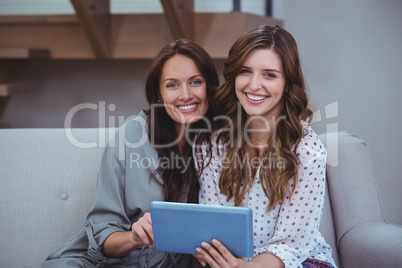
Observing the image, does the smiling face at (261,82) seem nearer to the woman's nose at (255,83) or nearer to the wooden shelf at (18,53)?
the woman's nose at (255,83)

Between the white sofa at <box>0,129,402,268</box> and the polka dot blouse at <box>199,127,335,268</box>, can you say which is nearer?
the polka dot blouse at <box>199,127,335,268</box>

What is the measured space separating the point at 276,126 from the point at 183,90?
0.33 metres

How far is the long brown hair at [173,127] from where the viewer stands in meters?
1.55

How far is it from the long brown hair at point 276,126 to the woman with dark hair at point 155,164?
0.10 metres

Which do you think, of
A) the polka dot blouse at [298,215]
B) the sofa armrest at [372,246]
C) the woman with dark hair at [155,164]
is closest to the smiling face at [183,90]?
the woman with dark hair at [155,164]

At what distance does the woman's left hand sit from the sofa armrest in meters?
0.52

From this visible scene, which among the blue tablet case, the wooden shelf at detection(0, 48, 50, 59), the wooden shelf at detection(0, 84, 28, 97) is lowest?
the blue tablet case

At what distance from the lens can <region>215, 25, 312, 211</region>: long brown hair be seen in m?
1.40

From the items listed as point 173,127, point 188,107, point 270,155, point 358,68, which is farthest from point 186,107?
point 358,68

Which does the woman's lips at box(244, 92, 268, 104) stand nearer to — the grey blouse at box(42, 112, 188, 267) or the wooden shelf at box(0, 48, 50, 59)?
the grey blouse at box(42, 112, 188, 267)

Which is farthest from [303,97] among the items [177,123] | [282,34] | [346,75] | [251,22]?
[346,75]

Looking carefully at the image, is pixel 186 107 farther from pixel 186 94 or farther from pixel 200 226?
pixel 200 226

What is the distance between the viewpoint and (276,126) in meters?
1.48

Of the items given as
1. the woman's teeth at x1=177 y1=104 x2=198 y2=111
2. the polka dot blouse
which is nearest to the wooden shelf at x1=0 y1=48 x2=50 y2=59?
the woman's teeth at x1=177 y1=104 x2=198 y2=111
